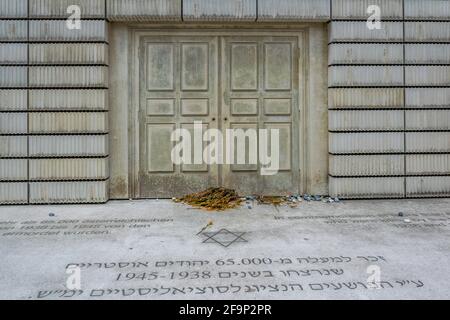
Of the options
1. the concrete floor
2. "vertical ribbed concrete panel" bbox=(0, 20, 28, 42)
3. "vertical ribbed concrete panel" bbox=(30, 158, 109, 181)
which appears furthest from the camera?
"vertical ribbed concrete panel" bbox=(30, 158, 109, 181)

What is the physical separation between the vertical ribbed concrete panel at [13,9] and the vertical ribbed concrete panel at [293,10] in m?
3.93

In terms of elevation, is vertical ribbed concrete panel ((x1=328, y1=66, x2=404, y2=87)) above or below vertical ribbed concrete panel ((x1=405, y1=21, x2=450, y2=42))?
below

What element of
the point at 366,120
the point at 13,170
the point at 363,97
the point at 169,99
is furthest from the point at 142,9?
the point at 366,120

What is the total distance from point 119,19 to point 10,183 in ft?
10.9

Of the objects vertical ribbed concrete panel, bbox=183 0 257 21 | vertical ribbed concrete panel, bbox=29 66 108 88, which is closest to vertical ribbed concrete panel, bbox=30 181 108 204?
vertical ribbed concrete panel, bbox=29 66 108 88

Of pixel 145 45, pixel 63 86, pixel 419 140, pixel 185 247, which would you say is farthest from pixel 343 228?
pixel 63 86

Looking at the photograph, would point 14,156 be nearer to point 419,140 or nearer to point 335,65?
point 335,65

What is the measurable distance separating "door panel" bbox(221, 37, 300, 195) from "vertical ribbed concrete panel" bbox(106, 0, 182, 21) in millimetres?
997

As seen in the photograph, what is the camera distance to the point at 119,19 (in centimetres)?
692

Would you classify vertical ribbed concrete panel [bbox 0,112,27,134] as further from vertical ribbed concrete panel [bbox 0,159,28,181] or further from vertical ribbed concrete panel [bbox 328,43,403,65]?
vertical ribbed concrete panel [bbox 328,43,403,65]

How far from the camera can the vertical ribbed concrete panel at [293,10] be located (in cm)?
698

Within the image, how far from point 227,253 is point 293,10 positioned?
4608 millimetres

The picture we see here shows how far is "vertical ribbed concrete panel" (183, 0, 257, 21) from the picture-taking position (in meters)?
6.91

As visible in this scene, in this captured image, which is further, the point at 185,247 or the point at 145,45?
the point at 145,45
